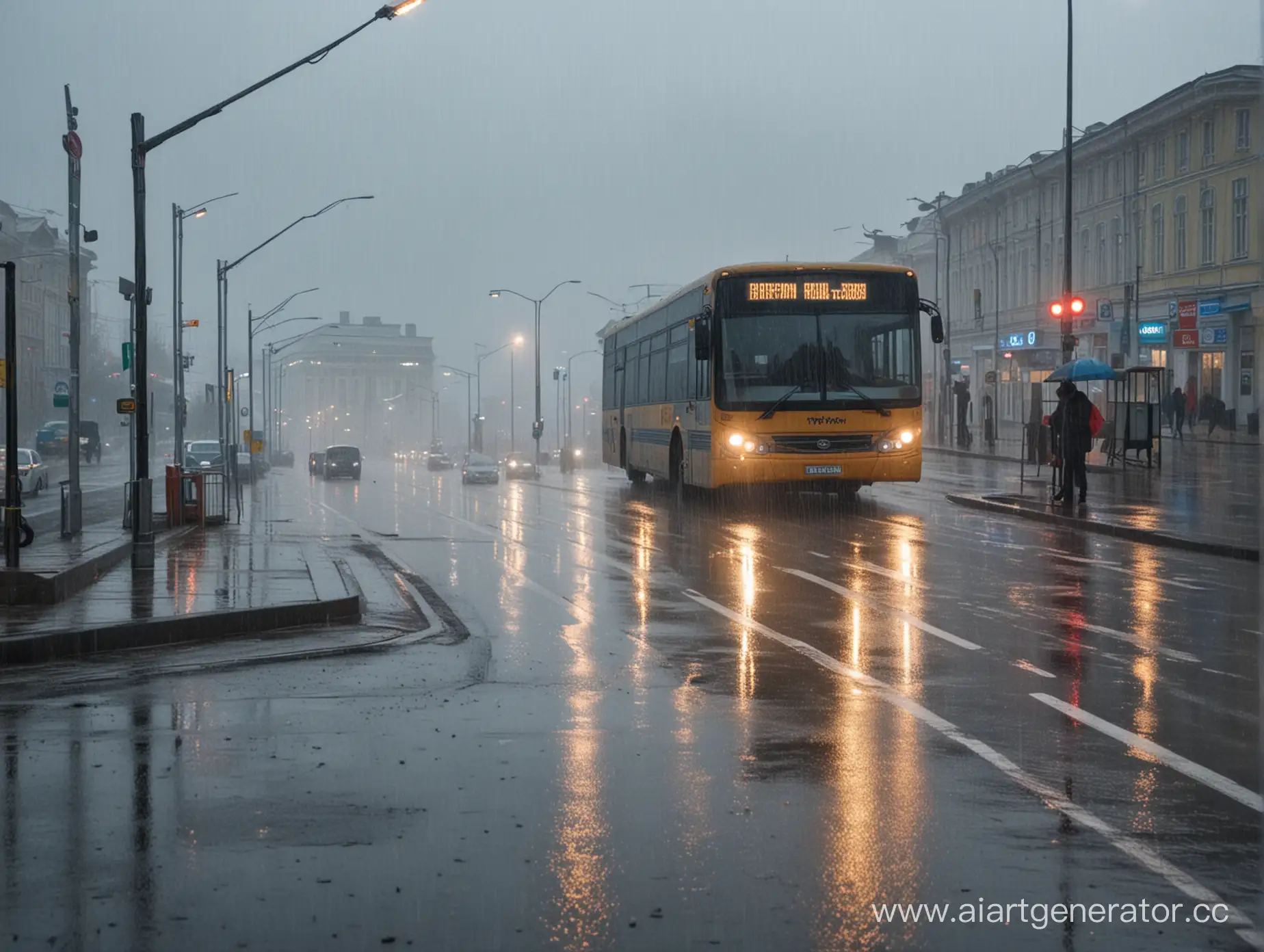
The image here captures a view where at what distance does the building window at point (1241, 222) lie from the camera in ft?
182

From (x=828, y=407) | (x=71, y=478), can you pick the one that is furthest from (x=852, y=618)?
(x=71, y=478)

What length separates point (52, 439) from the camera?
259 feet

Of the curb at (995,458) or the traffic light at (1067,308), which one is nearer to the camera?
the traffic light at (1067,308)

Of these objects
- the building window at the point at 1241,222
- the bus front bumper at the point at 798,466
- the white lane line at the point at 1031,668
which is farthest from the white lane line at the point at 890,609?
the building window at the point at 1241,222

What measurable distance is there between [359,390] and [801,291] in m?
166

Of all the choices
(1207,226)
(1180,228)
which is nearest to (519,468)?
(1180,228)

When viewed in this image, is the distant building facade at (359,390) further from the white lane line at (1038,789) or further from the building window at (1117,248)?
the white lane line at (1038,789)

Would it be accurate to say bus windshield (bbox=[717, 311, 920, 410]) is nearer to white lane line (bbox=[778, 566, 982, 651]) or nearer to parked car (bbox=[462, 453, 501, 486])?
white lane line (bbox=[778, 566, 982, 651])

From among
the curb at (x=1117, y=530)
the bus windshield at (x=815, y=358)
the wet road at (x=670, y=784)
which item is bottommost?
the wet road at (x=670, y=784)

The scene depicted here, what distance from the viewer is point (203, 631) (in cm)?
1284

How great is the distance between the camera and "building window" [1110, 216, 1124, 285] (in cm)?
6656

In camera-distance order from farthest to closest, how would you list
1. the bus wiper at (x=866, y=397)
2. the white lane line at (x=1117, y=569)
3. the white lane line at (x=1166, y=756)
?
the bus wiper at (x=866, y=397) → the white lane line at (x=1117, y=569) → the white lane line at (x=1166, y=756)

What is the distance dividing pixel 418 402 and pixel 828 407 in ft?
546

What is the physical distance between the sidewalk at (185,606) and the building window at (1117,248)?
176ft
